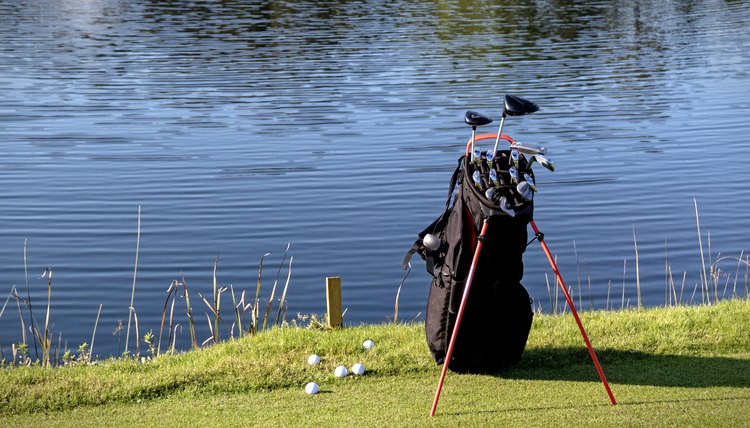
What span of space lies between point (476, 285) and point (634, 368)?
109 cm

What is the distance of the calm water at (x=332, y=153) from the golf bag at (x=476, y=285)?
3635 mm

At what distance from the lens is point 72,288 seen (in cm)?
1107

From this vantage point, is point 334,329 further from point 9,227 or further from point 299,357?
point 9,227

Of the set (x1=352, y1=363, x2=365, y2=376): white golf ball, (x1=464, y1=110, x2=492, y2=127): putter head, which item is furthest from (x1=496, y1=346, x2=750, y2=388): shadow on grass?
(x1=464, y1=110, x2=492, y2=127): putter head

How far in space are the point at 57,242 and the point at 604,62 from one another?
17.8 meters

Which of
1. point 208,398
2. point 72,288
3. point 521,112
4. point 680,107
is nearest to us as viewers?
point 521,112

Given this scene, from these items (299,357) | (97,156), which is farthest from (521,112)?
(97,156)

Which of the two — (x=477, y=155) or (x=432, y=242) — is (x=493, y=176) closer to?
(x=477, y=155)

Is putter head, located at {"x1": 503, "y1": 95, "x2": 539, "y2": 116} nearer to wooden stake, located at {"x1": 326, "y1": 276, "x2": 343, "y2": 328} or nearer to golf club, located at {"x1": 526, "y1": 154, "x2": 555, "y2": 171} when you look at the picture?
golf club, located at {"x1": 526, "y1": 154, "x2": 555, "y2": 171}

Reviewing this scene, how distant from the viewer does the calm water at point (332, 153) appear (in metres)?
11.6

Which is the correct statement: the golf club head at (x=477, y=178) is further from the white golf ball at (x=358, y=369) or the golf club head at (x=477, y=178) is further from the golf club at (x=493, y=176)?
the white golf ball at (x=358, y=369)

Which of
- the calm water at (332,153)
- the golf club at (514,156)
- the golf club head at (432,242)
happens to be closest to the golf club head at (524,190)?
the golf club at (514,156)

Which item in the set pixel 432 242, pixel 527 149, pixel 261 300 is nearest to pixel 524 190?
pixel 527 149

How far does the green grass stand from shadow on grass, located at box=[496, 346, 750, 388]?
10mm
